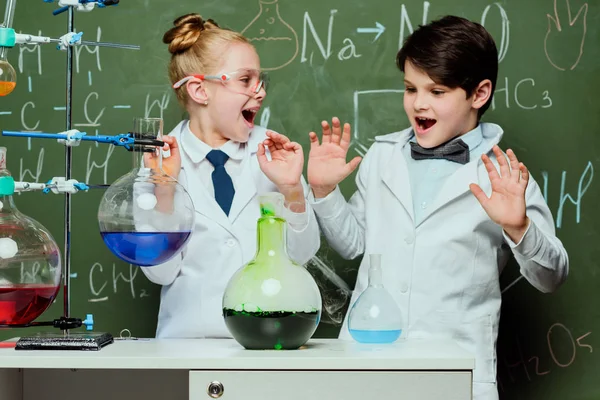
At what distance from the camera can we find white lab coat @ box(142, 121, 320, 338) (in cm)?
236

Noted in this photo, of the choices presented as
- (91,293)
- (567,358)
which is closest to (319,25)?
(91,293)

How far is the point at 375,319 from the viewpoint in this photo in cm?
170

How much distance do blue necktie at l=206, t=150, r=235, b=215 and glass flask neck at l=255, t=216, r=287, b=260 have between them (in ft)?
2.65

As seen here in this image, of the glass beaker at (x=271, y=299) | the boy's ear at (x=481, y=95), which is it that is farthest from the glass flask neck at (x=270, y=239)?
the boy's ear at (x=481, y=95)

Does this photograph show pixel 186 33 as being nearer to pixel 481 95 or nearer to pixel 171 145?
pixel 171 145

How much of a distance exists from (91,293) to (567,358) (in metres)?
1.57

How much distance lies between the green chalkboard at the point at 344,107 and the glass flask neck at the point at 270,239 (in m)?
1.25

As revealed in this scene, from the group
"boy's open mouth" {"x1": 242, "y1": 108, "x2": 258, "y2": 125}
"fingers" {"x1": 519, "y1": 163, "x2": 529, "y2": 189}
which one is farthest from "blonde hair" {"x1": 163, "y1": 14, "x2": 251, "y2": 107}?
"fingers" {"x1": 519, "y1": 163, "x2": 529, "y2": 189}

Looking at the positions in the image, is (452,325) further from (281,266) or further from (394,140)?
(281,266)

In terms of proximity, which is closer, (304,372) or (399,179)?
(304,372)

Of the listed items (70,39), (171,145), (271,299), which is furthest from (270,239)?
(171,145)

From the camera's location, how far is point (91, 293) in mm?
2932

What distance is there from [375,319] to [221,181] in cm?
88

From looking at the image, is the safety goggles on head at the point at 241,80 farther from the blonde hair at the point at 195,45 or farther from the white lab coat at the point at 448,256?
the white lab coat at the point at 448,256
